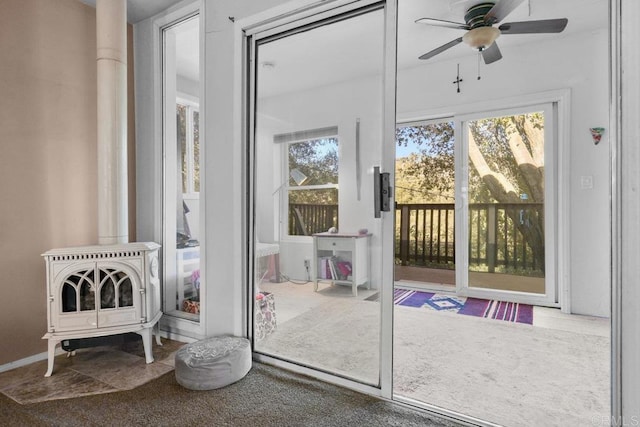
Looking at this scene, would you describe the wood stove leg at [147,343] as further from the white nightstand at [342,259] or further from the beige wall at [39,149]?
the white nightstand at [342,259]

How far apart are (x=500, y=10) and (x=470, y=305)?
2.69 m

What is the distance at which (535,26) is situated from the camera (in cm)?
246

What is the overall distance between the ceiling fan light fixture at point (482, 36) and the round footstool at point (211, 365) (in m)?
2.70

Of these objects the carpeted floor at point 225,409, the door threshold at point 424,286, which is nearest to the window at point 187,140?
the carpeted floor at point 225,409

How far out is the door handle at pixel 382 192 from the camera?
184 cm

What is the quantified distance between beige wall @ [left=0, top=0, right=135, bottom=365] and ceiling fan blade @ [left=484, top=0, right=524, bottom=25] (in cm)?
284

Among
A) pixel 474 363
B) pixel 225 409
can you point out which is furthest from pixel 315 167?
pixel 474 363

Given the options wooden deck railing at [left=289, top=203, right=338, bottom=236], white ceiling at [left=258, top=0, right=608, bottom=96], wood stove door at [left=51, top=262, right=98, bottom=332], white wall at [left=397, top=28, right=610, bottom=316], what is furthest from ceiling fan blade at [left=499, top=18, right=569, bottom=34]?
wood stove door at [left=51, top=262, right=98, bottom=332]

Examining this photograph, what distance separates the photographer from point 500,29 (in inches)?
101

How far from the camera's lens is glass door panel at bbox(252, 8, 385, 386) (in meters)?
1.94

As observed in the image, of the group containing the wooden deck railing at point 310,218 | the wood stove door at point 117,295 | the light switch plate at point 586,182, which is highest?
the light switch plate at point 586,182

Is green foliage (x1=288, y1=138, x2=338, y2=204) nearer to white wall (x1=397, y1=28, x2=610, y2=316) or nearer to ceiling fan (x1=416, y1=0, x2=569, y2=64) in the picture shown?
ceiling fan (x1=416, y1=0, x2=569, y2=64)

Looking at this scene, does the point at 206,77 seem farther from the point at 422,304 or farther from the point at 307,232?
the point at 422,304

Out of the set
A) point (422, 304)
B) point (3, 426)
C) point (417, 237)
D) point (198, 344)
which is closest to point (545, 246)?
point (422, 304)
